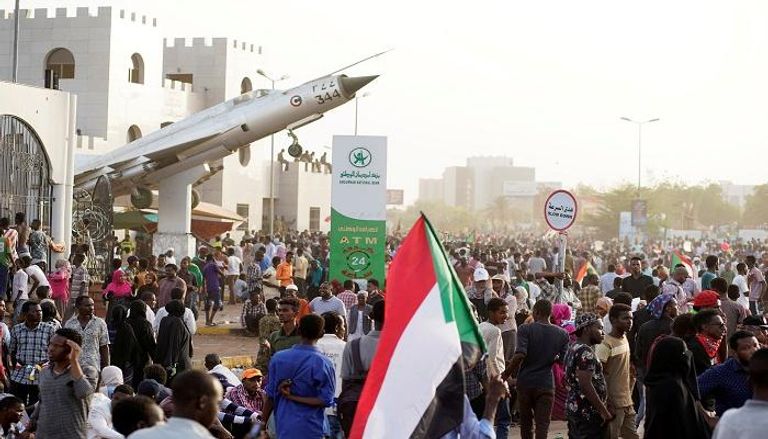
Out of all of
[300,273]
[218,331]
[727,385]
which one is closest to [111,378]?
[727,385]

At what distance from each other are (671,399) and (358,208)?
1360 cm

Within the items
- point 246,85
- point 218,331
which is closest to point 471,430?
point 218,331

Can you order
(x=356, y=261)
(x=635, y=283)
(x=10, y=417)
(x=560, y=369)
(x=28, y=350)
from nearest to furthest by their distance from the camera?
(x=10, y=417) < (x=28, y=350) < (x=560, y=369) < (x=635, y=283) < (x=356, y=261)

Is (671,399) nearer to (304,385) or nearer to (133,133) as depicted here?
(304,385)

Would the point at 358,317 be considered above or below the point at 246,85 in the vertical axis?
below

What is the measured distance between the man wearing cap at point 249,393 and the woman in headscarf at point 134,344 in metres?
2.58

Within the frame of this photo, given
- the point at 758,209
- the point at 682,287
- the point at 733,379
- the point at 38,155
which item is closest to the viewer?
the point at 733,379

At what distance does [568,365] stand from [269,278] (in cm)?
1907

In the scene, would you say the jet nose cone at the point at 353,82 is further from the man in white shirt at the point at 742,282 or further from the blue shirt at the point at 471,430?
the blue shirt at the point at 471,430

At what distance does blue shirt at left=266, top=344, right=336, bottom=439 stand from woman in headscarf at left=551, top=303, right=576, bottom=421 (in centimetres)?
494

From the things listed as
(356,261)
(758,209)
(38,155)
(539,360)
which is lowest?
(539,360)

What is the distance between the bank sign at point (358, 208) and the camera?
21531 millimetres

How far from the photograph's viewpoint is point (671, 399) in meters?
8.39

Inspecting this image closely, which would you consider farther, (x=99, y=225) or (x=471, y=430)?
(x=99, y=225)
